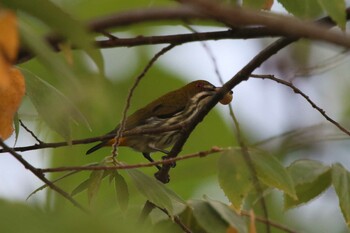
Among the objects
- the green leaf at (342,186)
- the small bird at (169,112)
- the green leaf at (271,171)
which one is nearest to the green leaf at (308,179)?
the green leaf at (342,186)

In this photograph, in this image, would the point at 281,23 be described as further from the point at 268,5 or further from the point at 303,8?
the point at 268,5

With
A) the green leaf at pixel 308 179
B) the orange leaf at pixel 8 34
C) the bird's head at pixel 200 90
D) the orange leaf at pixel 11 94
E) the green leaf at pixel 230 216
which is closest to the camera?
the orange leaf at pixel 8 34

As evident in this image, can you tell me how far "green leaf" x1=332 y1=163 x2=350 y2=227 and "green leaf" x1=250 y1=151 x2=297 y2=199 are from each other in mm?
193

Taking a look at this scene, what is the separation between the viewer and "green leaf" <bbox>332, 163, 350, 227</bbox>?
1479mm

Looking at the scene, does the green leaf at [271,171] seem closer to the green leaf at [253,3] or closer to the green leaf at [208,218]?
the green leaf at [208,218]

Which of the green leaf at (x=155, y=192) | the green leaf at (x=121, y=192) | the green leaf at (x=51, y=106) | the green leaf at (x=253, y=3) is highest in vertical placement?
the green leaf at (x=253, y=3)

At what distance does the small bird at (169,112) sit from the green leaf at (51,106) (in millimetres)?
1681

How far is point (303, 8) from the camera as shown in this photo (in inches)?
51.6

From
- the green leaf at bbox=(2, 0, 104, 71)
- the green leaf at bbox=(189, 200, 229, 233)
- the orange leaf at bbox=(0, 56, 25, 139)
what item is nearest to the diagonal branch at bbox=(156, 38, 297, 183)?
the green leaf at bbox=(189, 200, 229, 233)

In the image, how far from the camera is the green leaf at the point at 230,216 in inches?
46.9

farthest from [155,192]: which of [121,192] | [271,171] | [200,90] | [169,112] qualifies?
[169,112]

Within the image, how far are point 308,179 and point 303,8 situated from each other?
0.39 metres

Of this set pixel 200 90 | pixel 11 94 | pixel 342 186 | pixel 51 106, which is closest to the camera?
pixel 11 94

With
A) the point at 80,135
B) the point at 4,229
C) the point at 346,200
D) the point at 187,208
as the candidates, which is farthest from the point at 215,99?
the point at 4,229
